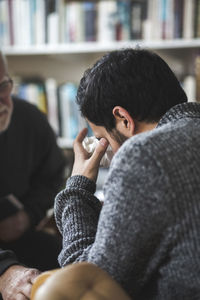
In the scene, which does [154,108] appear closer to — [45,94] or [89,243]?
[89,243]

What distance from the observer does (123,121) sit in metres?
0.83

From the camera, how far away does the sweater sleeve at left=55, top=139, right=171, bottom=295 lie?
0.60 meters

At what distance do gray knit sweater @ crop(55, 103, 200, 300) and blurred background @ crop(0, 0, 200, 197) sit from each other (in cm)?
111

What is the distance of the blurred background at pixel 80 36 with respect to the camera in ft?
5.72

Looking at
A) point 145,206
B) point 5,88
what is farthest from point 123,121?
point 5,88

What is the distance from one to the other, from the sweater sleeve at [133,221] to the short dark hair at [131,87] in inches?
7.8

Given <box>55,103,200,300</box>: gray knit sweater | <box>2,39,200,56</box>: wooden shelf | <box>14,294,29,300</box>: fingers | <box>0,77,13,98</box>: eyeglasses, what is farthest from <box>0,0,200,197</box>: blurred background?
<box>55,103,200,300</box>: gray knit sweater

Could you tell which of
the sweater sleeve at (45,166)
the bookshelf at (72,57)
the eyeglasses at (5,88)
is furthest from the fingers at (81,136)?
the bookshelf at (72,57)

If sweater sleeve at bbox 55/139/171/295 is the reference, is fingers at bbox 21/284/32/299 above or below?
below

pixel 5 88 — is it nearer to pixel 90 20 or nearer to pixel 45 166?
pixel 45 166

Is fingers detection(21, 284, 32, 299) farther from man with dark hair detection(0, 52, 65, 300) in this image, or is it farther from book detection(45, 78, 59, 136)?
book detection(45, 78, 59, 136)

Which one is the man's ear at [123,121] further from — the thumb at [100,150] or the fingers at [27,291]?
the fingers at [27,291]

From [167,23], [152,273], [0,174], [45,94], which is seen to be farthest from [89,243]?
[45,94]

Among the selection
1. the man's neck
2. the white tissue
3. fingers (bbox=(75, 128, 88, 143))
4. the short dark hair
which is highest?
the short dark hair
